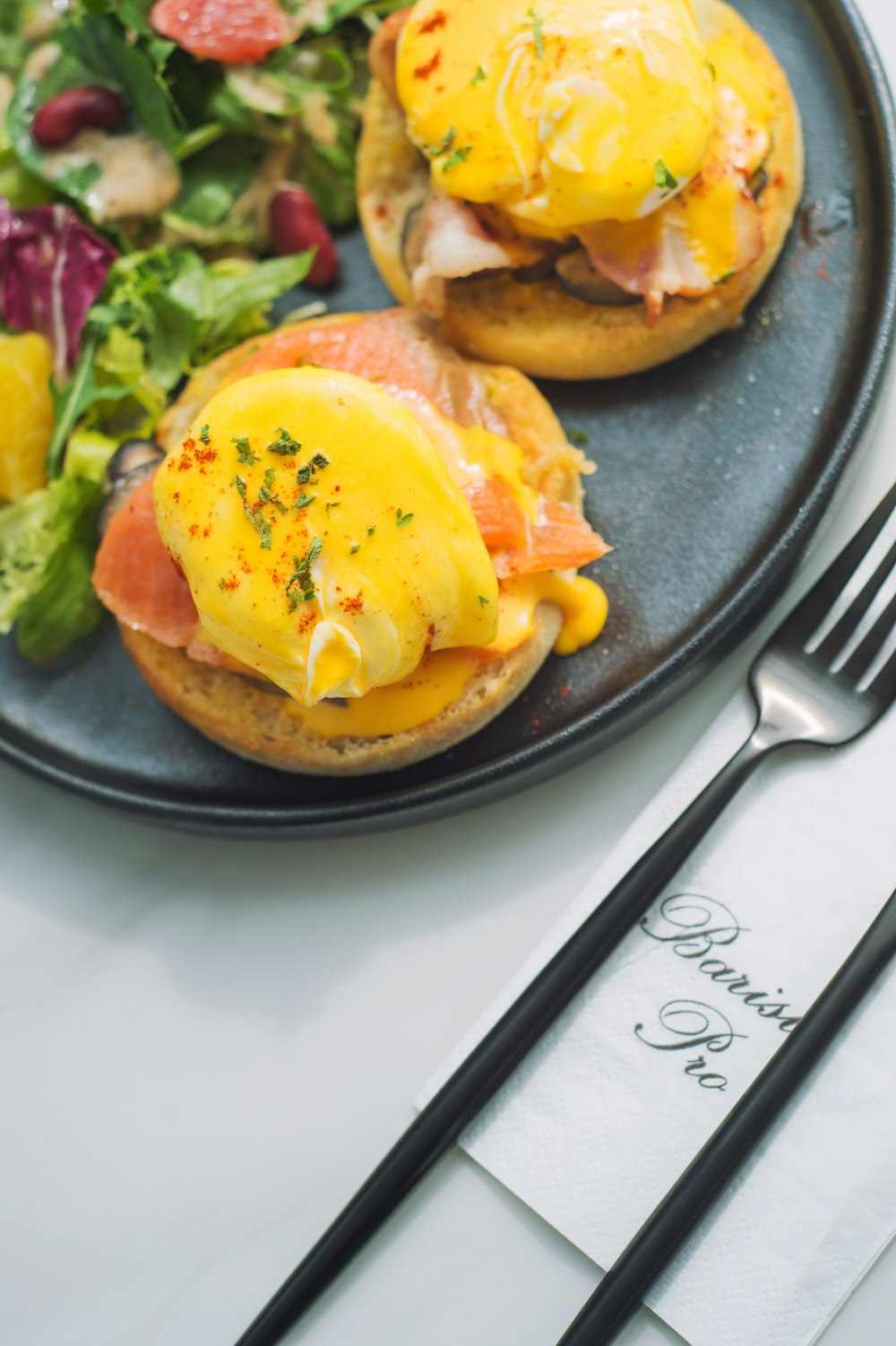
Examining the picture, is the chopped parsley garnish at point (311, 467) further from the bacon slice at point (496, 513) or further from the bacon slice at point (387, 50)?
the bacon slice at point (387, 50)

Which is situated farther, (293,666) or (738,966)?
(738,966)

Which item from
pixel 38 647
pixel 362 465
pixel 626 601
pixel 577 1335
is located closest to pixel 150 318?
pixel 38 647

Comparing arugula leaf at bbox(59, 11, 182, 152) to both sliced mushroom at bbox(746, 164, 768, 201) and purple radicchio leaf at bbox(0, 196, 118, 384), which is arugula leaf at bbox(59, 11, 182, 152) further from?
sliced mushroom at bbox(746, 164, 768, 201)

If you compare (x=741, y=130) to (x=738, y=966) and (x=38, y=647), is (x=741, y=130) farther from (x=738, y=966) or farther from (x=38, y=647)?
(x=38, y=647)

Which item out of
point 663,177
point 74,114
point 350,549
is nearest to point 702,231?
point 663,177

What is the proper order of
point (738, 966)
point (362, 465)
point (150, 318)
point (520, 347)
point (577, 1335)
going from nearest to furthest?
point (362, 465) → point (577, 1335) → point (738, 966) → point (520, 347) → point (150, 318)

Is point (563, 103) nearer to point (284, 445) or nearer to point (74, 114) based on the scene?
point (284, 445)
